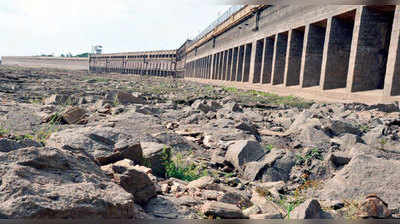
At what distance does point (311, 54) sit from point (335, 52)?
6.47 ft

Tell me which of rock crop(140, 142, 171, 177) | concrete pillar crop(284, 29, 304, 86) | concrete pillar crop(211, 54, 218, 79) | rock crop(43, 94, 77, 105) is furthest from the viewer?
concrete pillar crop(211, 54, 218, 79)

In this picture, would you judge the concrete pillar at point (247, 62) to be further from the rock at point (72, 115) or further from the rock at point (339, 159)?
the rock at point (339, 159)

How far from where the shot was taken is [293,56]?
1725 cm

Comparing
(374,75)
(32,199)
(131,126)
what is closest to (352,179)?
(32,199)

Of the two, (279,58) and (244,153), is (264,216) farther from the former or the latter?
(279,58)

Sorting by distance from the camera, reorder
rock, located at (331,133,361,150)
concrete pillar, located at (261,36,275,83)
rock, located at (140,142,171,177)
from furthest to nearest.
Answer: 1. concrete pillar, located at (261,36,275,83)
2. rock, located at (331,133,361,150)
3. rock, located at (140,142,171,177)

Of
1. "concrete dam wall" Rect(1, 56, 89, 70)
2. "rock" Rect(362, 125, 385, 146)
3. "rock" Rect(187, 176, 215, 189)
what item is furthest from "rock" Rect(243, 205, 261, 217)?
"concrete dam wall" Rect(1, 56, 89, 70)

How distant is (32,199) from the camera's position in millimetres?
1364

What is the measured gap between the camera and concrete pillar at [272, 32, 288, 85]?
62.3 feet

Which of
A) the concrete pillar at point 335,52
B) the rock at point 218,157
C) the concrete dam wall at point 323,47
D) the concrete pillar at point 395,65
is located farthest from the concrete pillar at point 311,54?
the rock at point 218,157

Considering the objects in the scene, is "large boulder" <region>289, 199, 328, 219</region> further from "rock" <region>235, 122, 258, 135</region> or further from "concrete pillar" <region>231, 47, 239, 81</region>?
"concrete pillar" <region>231, 47, 239, 81</region>

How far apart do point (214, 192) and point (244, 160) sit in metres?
1.26

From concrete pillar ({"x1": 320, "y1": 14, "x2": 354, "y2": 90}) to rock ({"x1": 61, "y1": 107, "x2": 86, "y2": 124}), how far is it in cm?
1082

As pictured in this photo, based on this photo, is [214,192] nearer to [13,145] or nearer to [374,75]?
[13,145]
